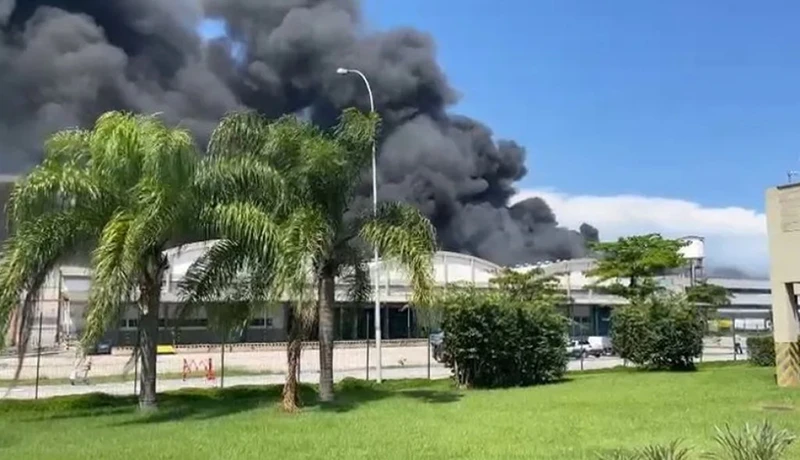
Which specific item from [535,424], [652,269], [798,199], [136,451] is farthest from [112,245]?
[652,269]

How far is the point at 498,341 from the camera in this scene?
79.8ft

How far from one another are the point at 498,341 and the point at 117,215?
12032mm

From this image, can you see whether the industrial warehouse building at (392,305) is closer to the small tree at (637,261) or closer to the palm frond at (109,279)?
the palm frond at (109,279)

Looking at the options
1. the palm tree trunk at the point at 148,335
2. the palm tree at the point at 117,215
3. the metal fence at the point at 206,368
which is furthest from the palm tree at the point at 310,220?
the metal fence at the point at 206,368

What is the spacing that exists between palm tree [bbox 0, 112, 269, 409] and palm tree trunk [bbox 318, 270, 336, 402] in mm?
2697

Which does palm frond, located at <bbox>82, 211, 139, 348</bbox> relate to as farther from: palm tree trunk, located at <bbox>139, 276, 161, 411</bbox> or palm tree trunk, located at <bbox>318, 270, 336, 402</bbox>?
palm tree trunk, located at <bbox>318, 270, 336, 402</bbox>

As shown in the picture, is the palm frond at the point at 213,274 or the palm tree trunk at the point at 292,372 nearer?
the palm tree trunk at the point at 292,372

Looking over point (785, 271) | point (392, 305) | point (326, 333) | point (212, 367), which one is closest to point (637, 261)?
point (392, 305)

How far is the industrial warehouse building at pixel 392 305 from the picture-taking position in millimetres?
22516

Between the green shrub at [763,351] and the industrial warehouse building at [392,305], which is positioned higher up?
the industrial warehouse building at [392,305]

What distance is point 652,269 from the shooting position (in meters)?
47.8

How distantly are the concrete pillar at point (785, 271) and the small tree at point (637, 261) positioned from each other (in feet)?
77.4

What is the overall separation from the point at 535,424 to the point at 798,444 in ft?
14.1

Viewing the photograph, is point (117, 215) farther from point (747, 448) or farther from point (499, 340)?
point (747, 448)
